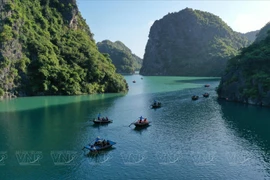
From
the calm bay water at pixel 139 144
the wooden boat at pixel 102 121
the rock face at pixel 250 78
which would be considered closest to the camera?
the calm bay water at pixel 139 144

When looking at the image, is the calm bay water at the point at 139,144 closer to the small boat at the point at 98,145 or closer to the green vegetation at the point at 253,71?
the small boat at the point at 98,145

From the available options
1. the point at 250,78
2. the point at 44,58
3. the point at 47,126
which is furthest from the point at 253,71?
the point at 44,58

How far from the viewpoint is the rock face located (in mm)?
83562

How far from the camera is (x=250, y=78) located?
89.2 meters

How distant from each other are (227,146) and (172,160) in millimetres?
12027

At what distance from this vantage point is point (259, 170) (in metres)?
37.2

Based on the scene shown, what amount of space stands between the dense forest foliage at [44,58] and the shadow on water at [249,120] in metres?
57.0

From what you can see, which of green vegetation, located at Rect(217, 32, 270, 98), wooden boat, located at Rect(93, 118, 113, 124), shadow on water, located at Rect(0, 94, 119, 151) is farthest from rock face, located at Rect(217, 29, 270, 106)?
wooden boat, located at Rect(93, 118, 113, 124)

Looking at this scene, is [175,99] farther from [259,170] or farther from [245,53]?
[259,170]

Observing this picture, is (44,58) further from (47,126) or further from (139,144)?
(139,144)

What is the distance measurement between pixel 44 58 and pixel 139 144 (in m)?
79.0

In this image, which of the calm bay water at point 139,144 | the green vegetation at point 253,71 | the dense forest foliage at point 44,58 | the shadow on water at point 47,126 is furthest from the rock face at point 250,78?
the dense forest foliage at point 44,58

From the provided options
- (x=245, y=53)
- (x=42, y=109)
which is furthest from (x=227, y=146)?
(x=245, y=53)

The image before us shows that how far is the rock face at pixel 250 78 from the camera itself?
83.6 meters
